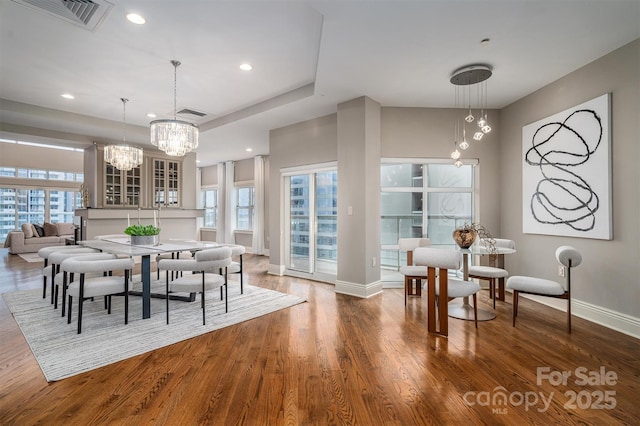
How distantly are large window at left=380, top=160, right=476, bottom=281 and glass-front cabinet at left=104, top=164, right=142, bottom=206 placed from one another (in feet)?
18.3

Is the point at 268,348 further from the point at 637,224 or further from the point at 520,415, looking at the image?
the point at 637,224

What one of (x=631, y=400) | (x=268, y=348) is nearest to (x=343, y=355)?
(x=268, y=348)

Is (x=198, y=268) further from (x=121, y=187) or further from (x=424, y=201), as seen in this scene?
(x=121, y=187)

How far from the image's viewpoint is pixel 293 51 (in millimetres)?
3432

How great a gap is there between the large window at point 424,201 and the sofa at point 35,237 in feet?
27.0

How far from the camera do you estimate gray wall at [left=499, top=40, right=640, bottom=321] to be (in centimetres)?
295

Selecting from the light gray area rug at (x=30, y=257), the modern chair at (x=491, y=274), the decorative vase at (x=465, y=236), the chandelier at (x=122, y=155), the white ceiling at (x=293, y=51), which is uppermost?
the white ceiling at (x=293, y=51)

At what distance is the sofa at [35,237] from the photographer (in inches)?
318

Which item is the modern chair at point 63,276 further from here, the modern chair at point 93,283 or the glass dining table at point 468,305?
the glass dining table at point 468,305

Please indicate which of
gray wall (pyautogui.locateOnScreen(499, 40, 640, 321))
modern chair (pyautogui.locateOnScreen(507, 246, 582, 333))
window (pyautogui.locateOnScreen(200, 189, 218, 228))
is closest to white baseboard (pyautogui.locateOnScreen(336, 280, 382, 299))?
modern chair (pyautogui.locateOnScreen(507, 246, 582, 333))

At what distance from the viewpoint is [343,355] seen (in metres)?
2.49

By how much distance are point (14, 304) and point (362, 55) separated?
204 inches

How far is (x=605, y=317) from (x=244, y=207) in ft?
26.7

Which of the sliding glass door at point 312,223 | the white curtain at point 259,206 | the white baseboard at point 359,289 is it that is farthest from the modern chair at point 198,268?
the white curtain at point 259,206
